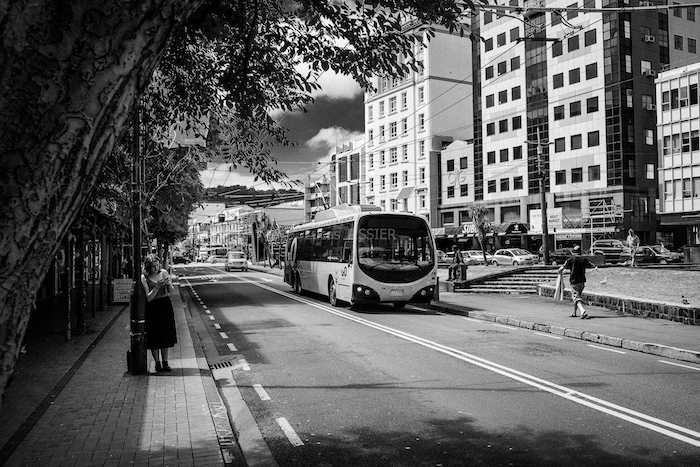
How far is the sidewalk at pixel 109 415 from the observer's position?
16.9 ft

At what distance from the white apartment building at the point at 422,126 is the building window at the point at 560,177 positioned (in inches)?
624

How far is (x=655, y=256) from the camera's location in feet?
128

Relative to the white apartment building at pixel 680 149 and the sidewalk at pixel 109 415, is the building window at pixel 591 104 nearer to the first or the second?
the white apartment building at pixel 680 149

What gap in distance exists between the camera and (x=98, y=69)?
2.35 m

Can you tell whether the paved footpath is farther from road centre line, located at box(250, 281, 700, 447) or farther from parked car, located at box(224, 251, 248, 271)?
parked car, located at box(224, 251, 248, 271)

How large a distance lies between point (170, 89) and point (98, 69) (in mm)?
6746

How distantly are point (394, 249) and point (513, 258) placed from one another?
101ft

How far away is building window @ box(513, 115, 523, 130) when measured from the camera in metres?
57.5

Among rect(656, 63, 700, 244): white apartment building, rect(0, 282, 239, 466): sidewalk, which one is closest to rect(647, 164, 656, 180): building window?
rect(656, 63, 700, 244): white apartment building

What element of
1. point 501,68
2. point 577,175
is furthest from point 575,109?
point 501,68

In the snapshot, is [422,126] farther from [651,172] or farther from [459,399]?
[459,399]

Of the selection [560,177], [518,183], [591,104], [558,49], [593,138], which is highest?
[558,49]

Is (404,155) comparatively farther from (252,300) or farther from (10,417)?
(10,417)

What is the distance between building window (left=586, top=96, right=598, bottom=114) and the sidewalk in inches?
1928
